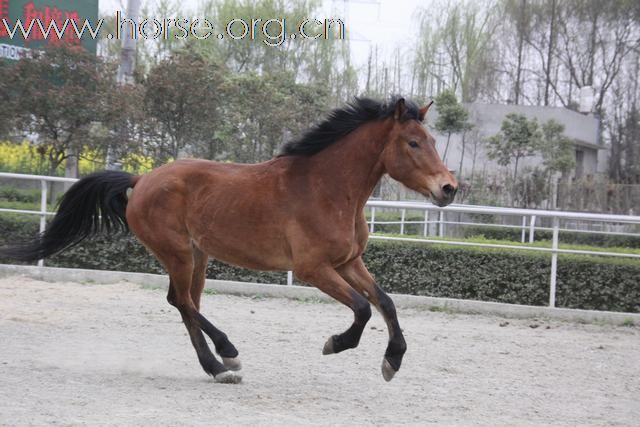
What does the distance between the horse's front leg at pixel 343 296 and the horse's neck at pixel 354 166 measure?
20.9 inches

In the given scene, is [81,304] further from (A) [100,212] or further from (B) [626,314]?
(B) [626,314]

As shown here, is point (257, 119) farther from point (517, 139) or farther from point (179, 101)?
point (517, 139)

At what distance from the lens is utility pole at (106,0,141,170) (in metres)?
13.5

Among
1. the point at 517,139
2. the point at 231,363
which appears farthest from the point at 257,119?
the point at 231,363

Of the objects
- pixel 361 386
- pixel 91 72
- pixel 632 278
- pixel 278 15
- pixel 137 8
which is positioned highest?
pixel 278 15

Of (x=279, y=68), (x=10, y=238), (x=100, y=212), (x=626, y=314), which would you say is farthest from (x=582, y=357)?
(x=279, y=68)

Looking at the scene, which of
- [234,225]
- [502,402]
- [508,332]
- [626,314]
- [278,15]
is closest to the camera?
[502,402]

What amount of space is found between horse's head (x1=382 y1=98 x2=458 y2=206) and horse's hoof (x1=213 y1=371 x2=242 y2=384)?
1.74m

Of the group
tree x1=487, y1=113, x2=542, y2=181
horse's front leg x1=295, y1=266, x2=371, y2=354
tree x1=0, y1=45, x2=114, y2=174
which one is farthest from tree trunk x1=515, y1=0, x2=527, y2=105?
horse's front leg x1=295, y1=266, x2=371, y2=354

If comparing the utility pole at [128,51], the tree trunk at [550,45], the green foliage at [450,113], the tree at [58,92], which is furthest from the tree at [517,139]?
the tree at [58,92]

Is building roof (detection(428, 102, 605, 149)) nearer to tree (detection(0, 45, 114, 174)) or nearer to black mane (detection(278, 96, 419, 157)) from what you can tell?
tree (detection(0, 45, 114, 174))

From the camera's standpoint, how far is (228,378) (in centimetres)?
541

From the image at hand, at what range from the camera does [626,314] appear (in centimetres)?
916

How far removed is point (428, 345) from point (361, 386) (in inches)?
75.8
